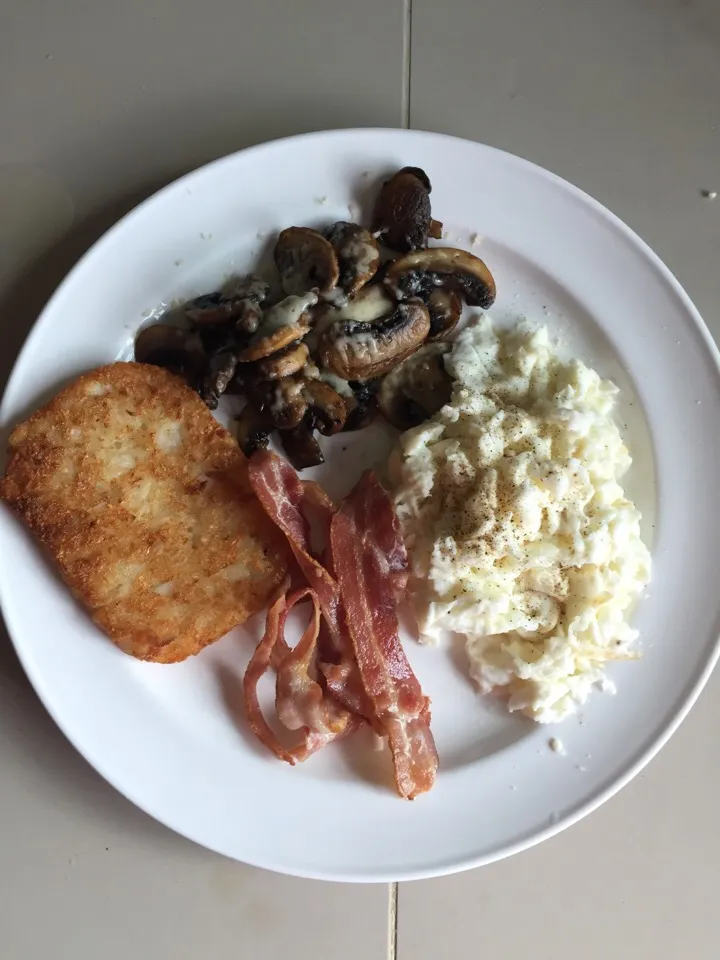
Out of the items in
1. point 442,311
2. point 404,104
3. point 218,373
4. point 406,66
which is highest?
point 406,66

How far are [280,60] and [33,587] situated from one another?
1.57 m

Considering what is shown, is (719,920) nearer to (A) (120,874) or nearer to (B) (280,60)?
(A) (120,874)

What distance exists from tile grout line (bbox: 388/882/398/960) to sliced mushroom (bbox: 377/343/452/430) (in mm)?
1303

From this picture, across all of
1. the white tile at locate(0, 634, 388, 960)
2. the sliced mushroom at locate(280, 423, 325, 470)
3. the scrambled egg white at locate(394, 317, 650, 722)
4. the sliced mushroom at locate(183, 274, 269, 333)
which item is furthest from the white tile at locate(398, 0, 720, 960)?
the sliced mushroom at locate(280, 423, 325, 470)

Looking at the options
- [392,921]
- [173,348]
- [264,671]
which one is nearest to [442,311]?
[173,348]

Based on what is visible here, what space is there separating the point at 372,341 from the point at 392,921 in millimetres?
1601

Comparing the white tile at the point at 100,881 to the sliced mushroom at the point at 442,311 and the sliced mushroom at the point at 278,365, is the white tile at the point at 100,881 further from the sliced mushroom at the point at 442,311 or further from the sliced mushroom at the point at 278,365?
the sliced mushroom at the point at 442,311

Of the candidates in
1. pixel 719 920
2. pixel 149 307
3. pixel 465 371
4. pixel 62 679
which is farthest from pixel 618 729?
pixel 149 307

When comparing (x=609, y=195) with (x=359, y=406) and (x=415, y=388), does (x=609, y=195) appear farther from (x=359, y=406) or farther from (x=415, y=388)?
(x=359, y=406)

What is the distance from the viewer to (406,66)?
2.12m

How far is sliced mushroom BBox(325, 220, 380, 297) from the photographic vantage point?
186 centimetres

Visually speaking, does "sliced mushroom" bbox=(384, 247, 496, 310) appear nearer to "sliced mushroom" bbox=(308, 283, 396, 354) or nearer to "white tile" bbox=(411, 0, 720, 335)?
"sliced mushroom" bbox=(308, 283, 396, 354)

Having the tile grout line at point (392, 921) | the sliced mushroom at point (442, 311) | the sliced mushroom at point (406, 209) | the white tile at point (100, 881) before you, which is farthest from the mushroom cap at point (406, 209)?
the tile grout line at point (392, 921)

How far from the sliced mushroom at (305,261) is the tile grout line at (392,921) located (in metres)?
1.64
